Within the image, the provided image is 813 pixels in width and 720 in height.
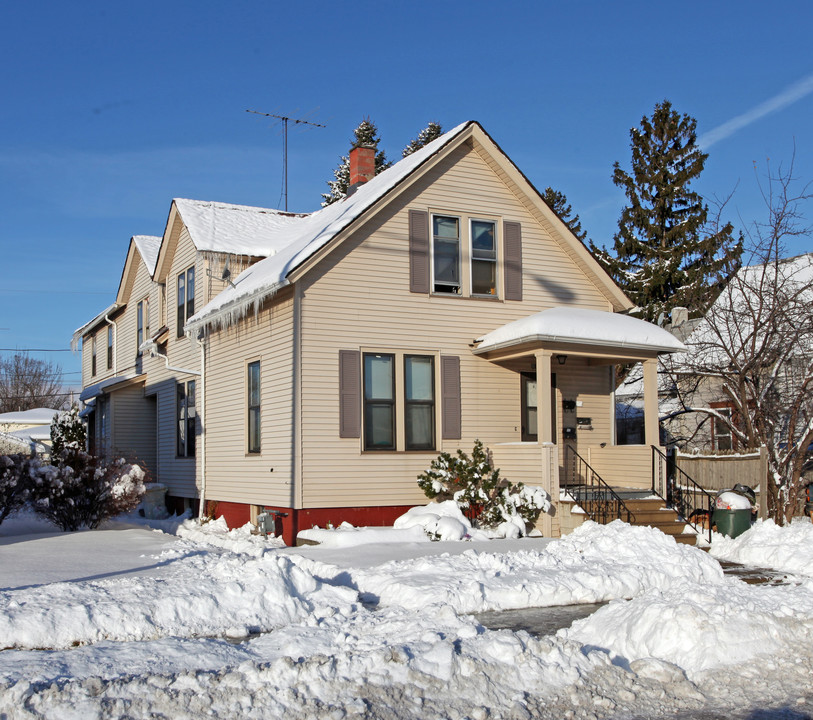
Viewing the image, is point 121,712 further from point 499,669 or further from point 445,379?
point 445,379

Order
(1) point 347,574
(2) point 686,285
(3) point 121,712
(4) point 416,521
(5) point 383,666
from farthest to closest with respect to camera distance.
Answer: (2) point 686,285, (4) point 416,521, (1) point 347,574, (5) point 383,666, (3) point 121,712

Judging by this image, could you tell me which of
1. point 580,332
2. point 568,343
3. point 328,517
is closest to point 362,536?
point 328,517

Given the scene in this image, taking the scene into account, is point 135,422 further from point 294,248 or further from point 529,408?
point 529,408

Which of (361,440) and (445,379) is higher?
(445,379)

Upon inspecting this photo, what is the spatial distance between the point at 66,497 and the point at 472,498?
7428 millimetres

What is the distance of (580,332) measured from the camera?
15.7 metres

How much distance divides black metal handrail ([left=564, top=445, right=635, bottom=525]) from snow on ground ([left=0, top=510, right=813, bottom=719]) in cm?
325

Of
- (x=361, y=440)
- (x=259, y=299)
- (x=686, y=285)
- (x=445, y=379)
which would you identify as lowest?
(x=361, y=440)

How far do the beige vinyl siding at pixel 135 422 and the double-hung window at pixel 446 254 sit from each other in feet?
33.3

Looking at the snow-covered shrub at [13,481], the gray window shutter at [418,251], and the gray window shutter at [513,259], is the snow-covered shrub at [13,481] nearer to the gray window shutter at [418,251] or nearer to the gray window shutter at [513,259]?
the gray window shutter at [418,251]

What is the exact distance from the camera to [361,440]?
51.4ft

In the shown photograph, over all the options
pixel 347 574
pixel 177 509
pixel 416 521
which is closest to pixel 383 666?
pixel 347 574

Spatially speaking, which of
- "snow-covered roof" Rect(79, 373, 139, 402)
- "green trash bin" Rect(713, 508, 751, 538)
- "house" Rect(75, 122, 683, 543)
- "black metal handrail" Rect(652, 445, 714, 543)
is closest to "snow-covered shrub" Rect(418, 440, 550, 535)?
"house" Rect(75, 122, 683, 543)

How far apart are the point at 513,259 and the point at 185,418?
27.7 feet
